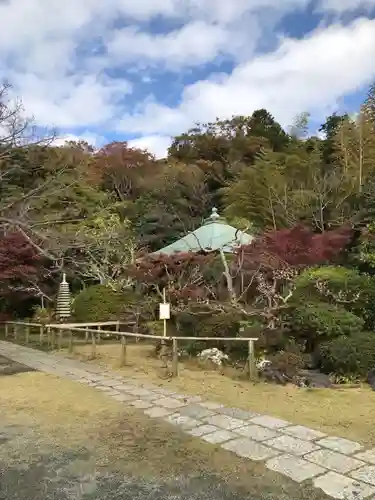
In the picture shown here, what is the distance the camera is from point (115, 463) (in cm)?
306

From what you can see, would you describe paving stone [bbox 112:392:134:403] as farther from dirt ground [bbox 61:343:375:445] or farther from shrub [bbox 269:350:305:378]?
→ shrub [bbox 269:350:305:378]

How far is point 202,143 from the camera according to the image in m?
24.2

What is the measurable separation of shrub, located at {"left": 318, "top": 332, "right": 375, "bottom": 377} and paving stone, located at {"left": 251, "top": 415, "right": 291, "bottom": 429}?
214 cm

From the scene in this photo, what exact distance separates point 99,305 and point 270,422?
27.3ft

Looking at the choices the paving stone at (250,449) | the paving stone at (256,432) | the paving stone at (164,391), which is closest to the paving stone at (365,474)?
the paving stone at (250,449)

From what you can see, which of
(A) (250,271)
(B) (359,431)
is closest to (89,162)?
(A) (250,271)

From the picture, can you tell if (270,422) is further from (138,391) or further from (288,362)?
(288,362)

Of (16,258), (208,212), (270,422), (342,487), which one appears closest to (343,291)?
(270,422)

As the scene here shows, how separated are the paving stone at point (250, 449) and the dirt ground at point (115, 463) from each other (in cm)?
9

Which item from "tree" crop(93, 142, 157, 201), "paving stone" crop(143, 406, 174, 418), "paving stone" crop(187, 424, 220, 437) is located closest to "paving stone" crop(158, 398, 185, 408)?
"paving stone" crop(143, 406, 174, 418)

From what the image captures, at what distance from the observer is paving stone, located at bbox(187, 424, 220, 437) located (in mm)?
3670

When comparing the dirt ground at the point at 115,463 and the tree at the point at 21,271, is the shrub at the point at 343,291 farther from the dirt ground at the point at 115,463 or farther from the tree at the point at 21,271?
the tree at the point at 21,271

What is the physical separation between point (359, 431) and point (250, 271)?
480cm

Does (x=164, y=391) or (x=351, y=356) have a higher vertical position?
(x=351, y=356)
